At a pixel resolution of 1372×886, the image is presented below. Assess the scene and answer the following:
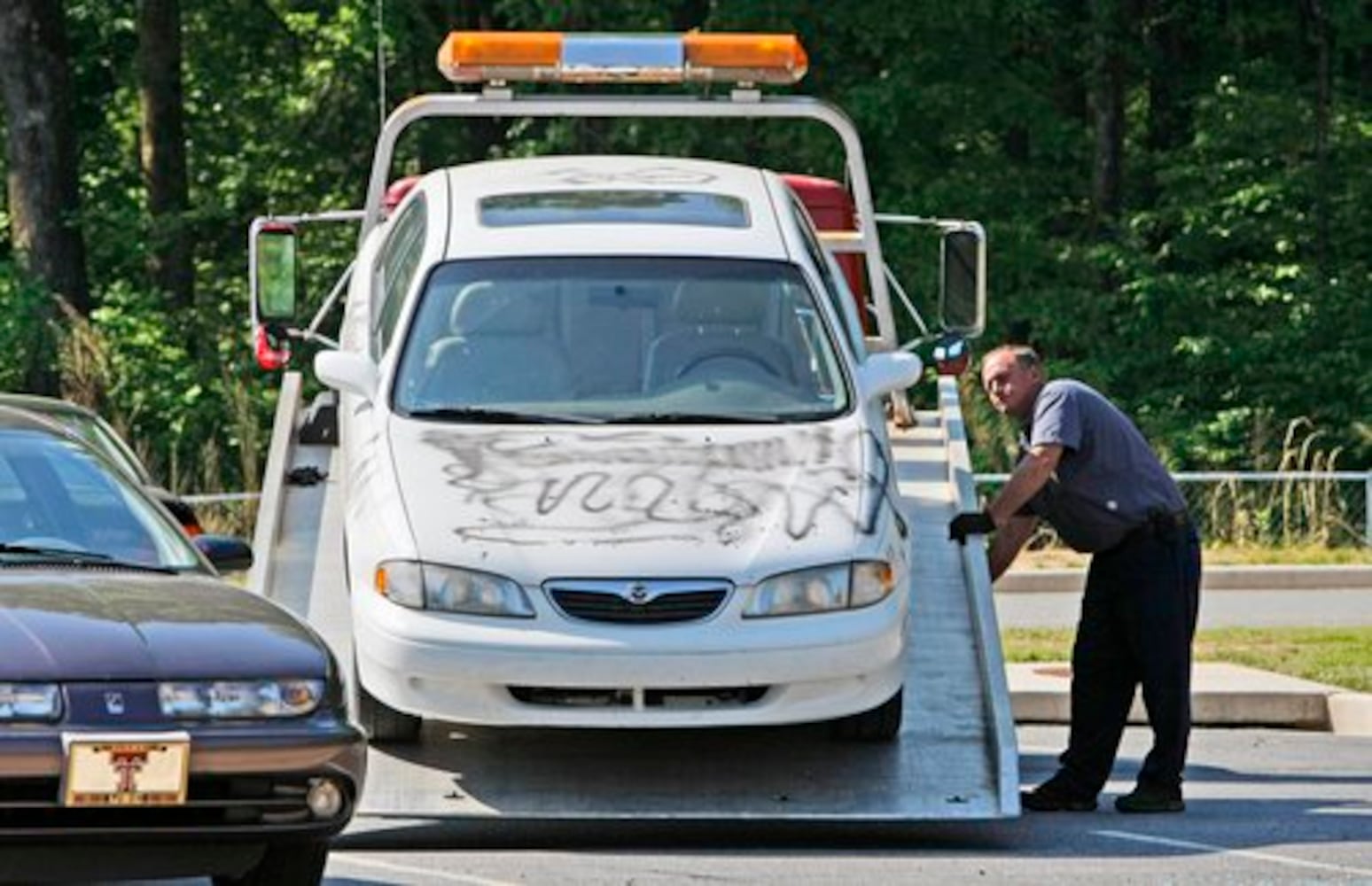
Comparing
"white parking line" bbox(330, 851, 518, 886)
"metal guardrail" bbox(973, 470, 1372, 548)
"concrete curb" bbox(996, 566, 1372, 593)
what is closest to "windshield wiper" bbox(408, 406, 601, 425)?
"white parking line" bbox(330, 851, 518, 886)

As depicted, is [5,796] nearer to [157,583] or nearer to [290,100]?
[157,583]

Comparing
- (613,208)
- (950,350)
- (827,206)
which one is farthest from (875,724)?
(827,206)

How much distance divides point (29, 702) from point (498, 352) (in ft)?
A: 13.4

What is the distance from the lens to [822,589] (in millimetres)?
12281

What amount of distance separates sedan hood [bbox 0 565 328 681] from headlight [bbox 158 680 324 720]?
1.0 inches

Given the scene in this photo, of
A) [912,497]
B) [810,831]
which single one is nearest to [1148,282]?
[912,497]

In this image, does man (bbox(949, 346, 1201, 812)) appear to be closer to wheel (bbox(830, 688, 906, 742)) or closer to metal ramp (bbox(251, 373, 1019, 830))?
metal ramp (bbox(251, 373, 1019, 830))

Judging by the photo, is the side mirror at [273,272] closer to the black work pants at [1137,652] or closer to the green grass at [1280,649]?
the black work pants at [1137,652]

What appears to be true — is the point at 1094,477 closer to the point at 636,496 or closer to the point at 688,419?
the point at 688,419

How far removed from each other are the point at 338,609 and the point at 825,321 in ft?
6.46

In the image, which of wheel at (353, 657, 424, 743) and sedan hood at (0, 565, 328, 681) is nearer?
sedan hood at (0, 565, 328, 681)

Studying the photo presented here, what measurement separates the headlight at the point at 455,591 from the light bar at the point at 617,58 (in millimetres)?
4172

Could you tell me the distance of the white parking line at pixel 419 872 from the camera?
11.4 meters

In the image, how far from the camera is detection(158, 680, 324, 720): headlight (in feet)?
32.4
